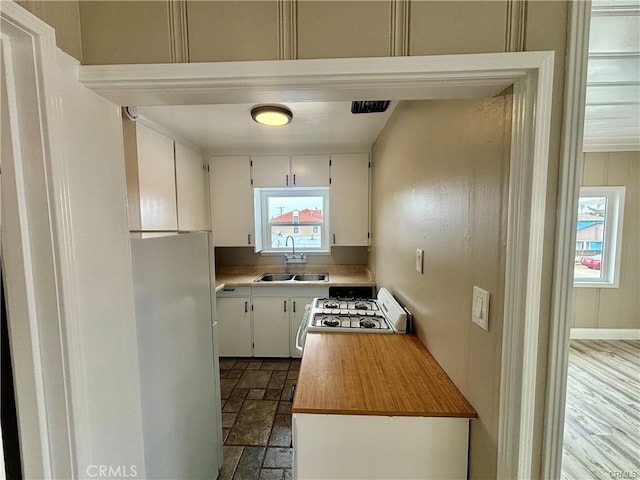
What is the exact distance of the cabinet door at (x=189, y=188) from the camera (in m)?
2.62

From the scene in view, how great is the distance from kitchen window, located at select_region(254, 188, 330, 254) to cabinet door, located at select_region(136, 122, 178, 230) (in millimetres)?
1155

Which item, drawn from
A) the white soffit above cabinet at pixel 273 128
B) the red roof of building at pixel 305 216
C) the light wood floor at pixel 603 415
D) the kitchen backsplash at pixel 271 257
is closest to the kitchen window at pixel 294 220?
the red roof of building at pixel 305 216

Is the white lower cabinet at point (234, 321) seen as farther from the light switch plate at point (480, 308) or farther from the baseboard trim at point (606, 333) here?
the baseboard trim at point (606, 333)

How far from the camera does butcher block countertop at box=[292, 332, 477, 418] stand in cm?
96

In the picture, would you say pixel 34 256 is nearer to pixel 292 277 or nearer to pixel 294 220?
pixel 292 277

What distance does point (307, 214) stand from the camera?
3.50 m

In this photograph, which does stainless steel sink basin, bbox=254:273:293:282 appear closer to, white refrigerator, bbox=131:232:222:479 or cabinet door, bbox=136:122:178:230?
cabinet door, bbox=136:122:178:230

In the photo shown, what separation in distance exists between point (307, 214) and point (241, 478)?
263 centimetres

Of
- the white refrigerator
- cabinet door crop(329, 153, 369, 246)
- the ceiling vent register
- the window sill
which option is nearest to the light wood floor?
the window sill

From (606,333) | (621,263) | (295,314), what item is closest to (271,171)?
(295,314)

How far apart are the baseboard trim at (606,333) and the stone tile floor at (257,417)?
146 inches

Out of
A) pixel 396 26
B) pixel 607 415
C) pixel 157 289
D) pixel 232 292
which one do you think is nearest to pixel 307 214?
pixel 232 292

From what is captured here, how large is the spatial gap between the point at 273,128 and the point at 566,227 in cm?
226

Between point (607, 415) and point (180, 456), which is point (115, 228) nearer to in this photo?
point (180, 456)
